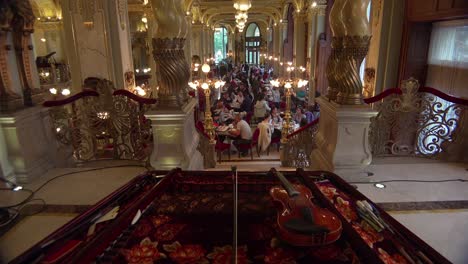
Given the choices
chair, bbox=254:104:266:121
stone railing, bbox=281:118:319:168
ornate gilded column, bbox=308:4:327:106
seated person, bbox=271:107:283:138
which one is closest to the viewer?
stone railing, bbox=281:118:319:168

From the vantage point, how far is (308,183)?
6.37 feet

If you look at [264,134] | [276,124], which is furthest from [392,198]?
[276,124]

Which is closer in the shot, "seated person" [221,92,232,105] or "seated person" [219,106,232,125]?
"seated person" [219,106,232,125]

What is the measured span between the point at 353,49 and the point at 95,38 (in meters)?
7.50

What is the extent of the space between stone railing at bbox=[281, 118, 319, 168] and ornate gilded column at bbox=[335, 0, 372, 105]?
46.9 inches

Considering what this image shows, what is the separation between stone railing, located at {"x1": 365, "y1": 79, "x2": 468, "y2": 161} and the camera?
14.1 ft

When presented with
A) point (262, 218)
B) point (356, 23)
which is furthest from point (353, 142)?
point (262, 218)

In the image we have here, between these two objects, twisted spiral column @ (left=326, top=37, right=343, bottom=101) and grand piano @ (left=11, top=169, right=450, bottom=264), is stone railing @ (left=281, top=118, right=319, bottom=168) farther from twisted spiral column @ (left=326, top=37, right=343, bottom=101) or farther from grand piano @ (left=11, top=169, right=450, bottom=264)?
grand piano @ (left=11, top=169, right=450, bottom=264)

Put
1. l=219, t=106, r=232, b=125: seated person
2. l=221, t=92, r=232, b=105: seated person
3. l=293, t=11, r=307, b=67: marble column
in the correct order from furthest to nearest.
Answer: l=293, t=11, r=307, b=67: marble column, l=221, t=92, r=232, b=105: seated person, l=219, t=106, r=232, b=125: seated person

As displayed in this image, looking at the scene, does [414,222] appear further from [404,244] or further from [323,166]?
[404,244]

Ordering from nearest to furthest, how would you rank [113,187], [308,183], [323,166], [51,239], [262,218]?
[51,239] < [262,218] < [308,183] < [113,187] < [323,166]

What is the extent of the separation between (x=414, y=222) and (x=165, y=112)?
9.76ft

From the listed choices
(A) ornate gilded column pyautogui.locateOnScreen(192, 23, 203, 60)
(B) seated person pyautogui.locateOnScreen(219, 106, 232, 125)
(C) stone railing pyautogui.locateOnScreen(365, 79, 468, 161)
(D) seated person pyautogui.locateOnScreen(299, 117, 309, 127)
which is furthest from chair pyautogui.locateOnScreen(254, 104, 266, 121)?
(A) ornate gilded column pyautogui.locateOnScreen(192, 23, 203, 60)

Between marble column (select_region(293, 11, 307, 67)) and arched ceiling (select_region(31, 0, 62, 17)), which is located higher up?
arched ceiling (select_region(31, 0, 62, 17))
